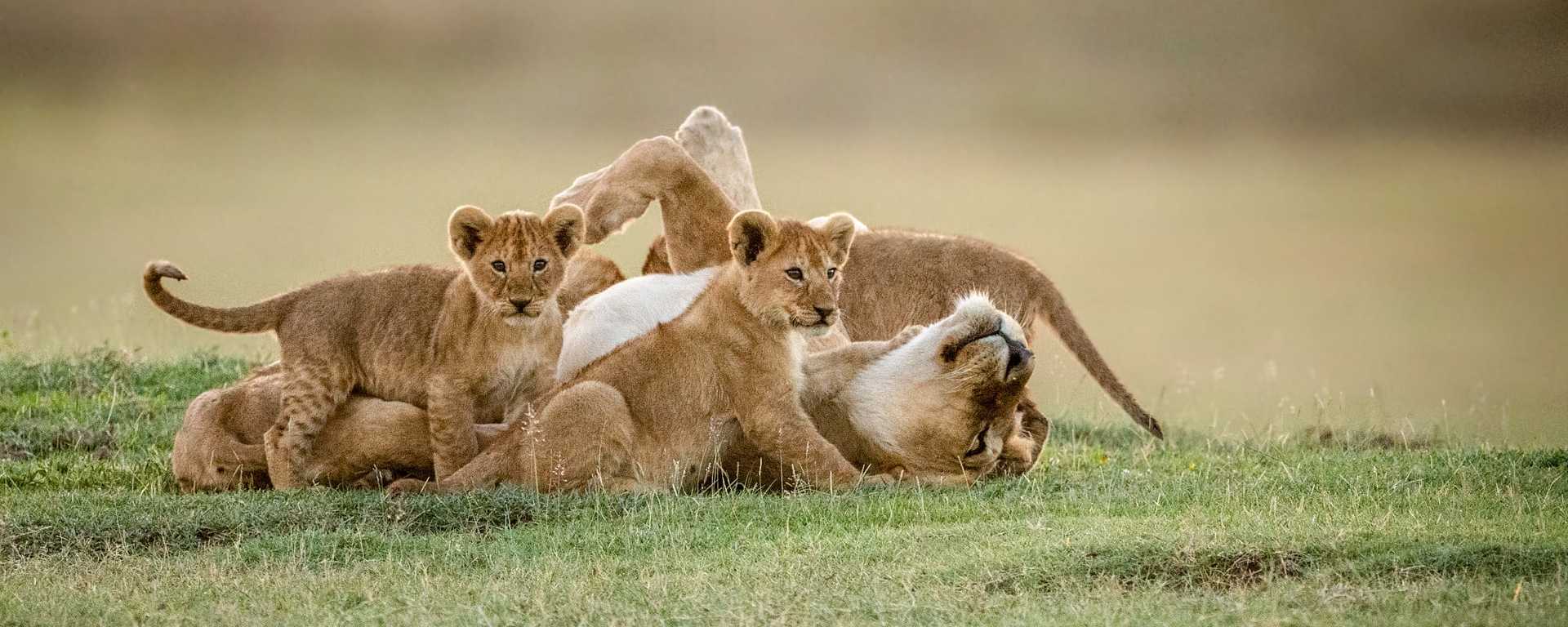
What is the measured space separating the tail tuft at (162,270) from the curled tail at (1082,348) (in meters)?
4.33

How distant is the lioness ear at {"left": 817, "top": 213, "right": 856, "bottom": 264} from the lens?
27.7 ft

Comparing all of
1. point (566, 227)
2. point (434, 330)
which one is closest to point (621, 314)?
point (566, 227)

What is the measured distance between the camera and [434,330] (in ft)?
29.0

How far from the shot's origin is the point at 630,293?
939 cm

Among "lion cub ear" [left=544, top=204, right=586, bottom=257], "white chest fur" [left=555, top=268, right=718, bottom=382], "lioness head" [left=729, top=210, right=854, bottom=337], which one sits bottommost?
"white chest fur" [left=555, top=268, right=718, bottom=382]

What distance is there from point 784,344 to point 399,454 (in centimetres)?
184

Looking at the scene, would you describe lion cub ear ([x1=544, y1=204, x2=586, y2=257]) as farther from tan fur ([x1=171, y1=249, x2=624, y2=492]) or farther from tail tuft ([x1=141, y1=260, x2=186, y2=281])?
tail tuft ([x1=141, y1=260, x2=186, y2=281])

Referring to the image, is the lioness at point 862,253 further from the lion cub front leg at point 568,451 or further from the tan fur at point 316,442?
the lion cub front leg at point 568,451

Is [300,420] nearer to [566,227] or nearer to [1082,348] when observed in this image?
[566,227]

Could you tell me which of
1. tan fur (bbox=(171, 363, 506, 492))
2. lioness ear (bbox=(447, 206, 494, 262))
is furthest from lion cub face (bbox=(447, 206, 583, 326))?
tan fur (bbox=(171, 363, 506, 492))

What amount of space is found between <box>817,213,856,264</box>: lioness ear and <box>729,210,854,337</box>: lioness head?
0.02 m

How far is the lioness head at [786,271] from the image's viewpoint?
820cm

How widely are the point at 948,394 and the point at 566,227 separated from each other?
1.85m

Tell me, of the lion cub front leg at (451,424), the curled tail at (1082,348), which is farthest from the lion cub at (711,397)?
the curled tail at (1082,348)
